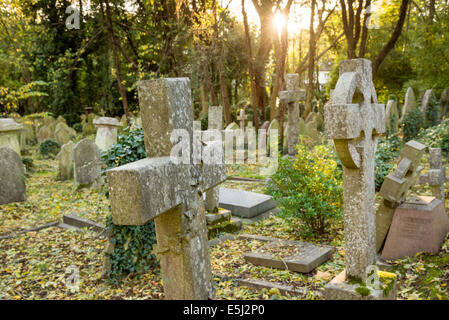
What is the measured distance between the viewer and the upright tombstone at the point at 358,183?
10.8 feet

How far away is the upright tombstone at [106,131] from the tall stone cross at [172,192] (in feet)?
32.9

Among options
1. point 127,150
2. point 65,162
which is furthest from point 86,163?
point 127,150

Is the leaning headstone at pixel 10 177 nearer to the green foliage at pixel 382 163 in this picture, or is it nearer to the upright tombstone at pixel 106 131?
the upright tombstone at pixel 106 131

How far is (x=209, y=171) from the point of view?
3.03 m

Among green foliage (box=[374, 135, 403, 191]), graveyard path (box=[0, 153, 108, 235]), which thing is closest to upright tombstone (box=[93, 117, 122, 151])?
graveyard path (box=[0, 153, 108, 235])

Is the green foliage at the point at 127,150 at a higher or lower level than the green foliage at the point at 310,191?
higher

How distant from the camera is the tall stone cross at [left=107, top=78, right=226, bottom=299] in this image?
2.22 metres

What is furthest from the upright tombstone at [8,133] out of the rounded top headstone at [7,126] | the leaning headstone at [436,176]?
the leaning headstone at [436,176]

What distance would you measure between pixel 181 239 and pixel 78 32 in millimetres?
19717

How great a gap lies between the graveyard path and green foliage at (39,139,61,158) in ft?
15.3

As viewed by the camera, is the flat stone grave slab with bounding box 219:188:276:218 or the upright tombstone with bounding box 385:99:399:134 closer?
the flat stone grave slab with bounding box 219:188:276:218

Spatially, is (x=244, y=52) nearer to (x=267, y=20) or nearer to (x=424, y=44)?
(x=267, y=20)

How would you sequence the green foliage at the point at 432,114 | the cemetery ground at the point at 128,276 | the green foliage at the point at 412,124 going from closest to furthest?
1. the cemetery ground at the point at 128,276
2. the green foliage at the point at 412,124
3. the green foliage at the point at 432,114

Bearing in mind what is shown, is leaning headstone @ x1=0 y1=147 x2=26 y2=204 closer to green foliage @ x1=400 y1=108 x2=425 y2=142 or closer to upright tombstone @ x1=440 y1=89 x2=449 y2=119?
green foliage @ x1=400 y1=108 x2=425 y2=142
